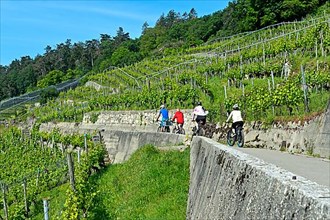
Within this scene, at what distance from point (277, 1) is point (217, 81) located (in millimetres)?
36380

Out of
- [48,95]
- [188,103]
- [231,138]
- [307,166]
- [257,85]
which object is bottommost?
[307,166]

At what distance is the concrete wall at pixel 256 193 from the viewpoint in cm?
333

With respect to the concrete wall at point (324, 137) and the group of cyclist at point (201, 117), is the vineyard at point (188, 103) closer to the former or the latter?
the concrete wall at point (324, 137)

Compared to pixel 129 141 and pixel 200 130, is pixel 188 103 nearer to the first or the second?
pixel 129 141

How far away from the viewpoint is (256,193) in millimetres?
4496

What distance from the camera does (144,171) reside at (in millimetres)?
17250

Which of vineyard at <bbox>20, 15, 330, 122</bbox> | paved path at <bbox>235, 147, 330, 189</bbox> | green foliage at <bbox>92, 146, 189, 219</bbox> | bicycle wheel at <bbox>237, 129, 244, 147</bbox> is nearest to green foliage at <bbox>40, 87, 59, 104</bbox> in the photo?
vineyard at <bbox>20, 15, 330, 122</bbox>

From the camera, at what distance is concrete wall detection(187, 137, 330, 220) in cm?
333

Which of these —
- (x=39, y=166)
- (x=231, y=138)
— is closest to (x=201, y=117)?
(x=231, y=138)

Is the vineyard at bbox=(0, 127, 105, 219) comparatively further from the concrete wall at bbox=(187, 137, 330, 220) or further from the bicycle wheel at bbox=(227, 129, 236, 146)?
the concrete wall at bbox=(187, 137, 330, 220)

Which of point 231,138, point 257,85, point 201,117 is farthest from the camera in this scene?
point 257,85

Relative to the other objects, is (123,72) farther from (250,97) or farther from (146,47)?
(146,47)

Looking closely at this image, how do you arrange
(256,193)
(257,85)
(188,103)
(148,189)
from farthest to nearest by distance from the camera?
(188,103) < (257,85) < (148,189) < (256,193)

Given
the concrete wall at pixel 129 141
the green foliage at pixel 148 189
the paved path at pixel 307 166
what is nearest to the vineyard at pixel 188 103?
the concrete wall at pixel 129 141
